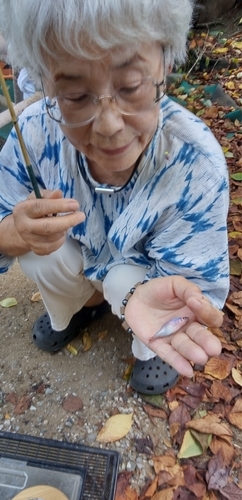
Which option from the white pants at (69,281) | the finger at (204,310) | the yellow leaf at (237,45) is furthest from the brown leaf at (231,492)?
the yellow leaf at (237,45)

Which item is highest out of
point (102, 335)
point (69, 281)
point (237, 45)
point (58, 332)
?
point (69, 281)

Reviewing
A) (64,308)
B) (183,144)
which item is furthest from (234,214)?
(183,144)

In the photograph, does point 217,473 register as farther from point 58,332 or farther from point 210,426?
point 58,332

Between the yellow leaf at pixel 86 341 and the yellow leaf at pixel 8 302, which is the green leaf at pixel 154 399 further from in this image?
the yellow leaf at pixel 8 302

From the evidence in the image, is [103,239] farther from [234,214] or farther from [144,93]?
[234,214]

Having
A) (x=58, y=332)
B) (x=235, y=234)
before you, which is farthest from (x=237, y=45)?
(x=58, y=332)

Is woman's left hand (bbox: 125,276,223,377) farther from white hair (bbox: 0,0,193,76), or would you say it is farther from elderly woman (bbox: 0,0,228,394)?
white hair (bbox: 0,0,193,76)

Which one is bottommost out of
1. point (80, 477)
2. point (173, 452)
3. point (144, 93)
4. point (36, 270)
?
point (173, 452)
